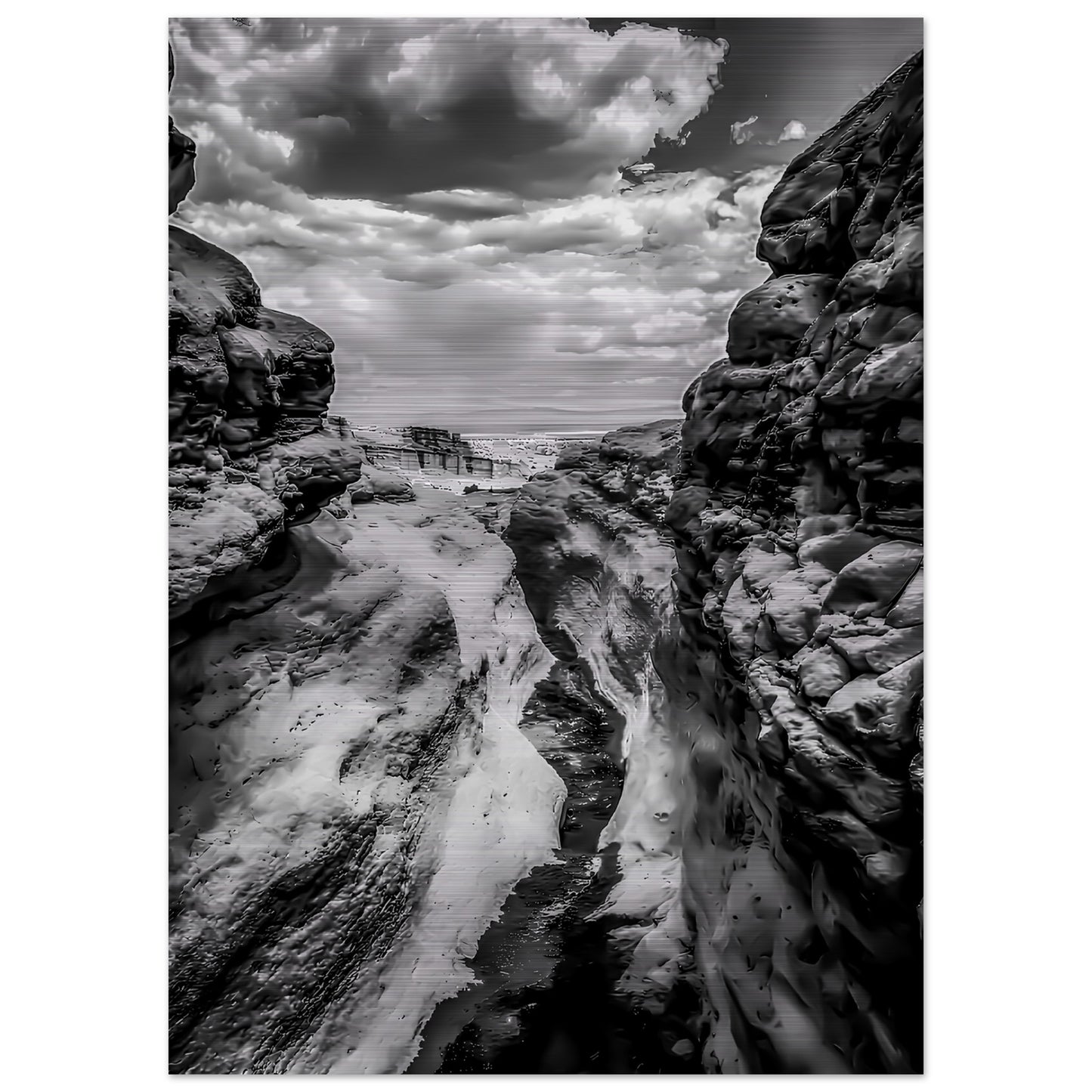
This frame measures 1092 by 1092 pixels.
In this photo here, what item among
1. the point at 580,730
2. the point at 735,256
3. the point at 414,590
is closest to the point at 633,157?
the point at 735,256

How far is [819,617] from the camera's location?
2135mm

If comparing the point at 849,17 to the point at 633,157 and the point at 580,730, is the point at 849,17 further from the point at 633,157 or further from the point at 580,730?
the point at 580,730

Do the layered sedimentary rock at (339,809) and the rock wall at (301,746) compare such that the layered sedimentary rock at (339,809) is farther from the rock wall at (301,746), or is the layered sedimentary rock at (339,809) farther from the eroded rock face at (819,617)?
the eroded rock face at (819,617)

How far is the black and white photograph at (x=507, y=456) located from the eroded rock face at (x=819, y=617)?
2 centimetres

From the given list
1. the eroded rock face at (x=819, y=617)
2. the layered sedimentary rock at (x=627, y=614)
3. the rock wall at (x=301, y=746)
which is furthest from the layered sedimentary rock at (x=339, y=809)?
the eroded rock face at (x=819, y=617)

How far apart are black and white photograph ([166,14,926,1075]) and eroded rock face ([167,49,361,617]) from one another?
1 cm

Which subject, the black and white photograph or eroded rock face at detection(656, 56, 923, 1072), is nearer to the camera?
eroded rock face at detection(656, 56, 923, 1072)

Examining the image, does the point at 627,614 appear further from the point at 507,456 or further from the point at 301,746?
the point at 301,746

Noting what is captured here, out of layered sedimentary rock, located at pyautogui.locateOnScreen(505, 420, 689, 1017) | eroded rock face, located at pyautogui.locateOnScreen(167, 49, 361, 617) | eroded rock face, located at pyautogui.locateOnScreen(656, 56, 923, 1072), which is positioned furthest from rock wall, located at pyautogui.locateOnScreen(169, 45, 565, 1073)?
eroded rock face, located at pyautogui.locateOnScreen(656, 56, 923, 1072)

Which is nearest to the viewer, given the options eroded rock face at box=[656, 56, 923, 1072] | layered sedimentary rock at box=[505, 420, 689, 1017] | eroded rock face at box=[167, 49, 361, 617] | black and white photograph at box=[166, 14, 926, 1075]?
eroded rock face at box=[656, 56, 923, 1072]

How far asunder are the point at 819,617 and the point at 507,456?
1316 mm

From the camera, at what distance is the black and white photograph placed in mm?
2359

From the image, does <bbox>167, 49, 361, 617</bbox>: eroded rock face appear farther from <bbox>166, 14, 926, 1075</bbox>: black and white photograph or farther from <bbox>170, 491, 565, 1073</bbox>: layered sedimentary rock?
<bbox>170, 491, 565, 1073</bbox>: layered sedimentary rock
